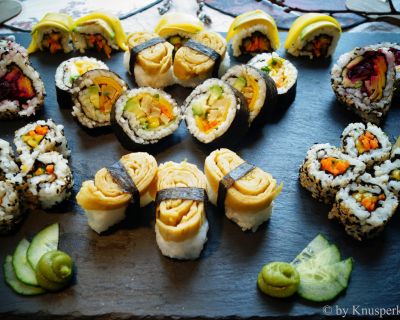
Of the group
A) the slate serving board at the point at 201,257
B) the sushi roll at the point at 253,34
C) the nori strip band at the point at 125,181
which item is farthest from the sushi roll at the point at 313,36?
the nori strip band at the point at 125,181

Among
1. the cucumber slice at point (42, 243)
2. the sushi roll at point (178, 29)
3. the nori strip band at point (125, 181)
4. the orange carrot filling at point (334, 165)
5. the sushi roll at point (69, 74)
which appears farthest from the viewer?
the sushi roll at point (178, 29)

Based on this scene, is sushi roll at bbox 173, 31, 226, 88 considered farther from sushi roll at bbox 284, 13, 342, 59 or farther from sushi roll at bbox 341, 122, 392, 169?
sushi roll at bbox 341, 122, 392, 169

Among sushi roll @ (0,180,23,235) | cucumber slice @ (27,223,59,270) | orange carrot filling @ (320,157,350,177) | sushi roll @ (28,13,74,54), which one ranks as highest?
sushi roll @ (28,13,74,54)

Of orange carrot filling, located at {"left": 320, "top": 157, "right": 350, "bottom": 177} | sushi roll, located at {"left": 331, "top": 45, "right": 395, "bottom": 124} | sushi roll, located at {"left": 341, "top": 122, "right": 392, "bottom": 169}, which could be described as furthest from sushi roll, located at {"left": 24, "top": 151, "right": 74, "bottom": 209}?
sushi roll, located at {"left": 331, "top": 45, "right": 395, "bottom": 124}

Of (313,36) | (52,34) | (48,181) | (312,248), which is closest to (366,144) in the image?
(312,248)

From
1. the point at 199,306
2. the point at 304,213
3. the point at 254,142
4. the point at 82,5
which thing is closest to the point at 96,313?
the point at 199,306

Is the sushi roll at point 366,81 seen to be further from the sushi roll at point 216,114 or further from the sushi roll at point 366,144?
the sushi roll at point 216,114
